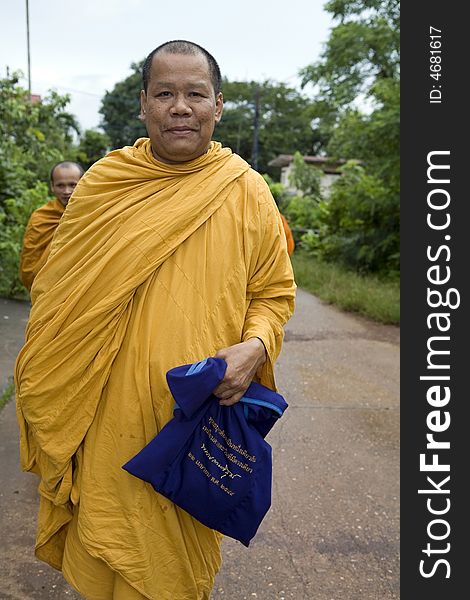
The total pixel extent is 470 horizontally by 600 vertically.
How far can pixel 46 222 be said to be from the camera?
176 inches

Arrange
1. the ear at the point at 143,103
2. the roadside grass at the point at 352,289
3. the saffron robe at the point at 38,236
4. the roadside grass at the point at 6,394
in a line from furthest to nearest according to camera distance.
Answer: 1. the roadside grass at the point at 352,289
2. the roadside grass at the point at 6,394
3. the saffron robe at the point at 38,236
4. the ear at the point at 143,103

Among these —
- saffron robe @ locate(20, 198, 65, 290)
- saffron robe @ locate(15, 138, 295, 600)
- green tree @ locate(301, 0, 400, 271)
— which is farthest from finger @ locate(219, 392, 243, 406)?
green tree @ locate(301, 0, 400, 271)

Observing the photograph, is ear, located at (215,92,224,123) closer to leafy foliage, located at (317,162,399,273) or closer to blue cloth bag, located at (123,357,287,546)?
blue cloth bag, located at (123,357,287,546)

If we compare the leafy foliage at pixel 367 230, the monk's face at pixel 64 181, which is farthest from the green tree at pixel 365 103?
the monk's face at pixel 64 181

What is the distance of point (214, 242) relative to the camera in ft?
6.91

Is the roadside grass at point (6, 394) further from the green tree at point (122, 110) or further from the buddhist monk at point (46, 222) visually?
→ the green tree at point (122, 110)

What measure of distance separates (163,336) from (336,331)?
692cm

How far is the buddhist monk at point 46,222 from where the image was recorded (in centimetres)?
444

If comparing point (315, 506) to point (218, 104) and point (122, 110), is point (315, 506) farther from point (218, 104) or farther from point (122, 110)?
point (122, 110)

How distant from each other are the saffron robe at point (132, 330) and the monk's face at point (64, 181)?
234 centimetres

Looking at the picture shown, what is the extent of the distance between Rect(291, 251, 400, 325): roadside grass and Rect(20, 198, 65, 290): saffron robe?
19.4ft

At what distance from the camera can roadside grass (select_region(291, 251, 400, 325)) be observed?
9609 millimetres

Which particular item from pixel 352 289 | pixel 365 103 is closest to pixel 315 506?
pixel 352 289

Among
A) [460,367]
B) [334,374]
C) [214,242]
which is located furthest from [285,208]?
[214,242]
